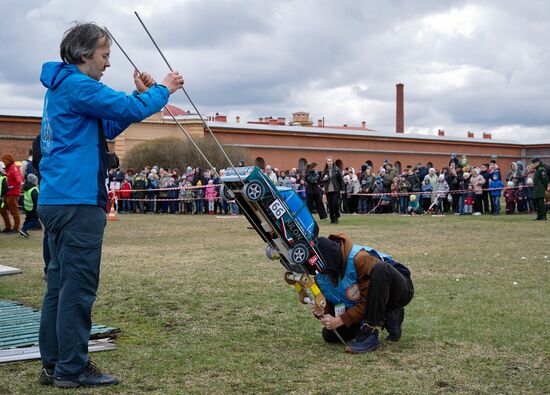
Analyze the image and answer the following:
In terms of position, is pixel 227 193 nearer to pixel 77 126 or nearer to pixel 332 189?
pixel 77 126

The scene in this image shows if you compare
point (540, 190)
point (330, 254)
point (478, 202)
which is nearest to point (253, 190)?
point (330, 254)

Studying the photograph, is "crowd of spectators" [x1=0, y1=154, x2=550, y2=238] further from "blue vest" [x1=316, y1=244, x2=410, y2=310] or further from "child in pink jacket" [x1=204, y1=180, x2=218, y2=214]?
"blue vest" [x1=316, y1=244, x2=410, y2=310]

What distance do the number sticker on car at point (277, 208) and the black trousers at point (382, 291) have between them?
92 cm

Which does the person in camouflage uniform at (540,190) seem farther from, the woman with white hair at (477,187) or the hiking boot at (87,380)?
the hiking boot at (87,380)

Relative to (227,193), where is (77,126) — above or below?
above

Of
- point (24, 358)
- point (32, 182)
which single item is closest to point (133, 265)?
point (24, 358)

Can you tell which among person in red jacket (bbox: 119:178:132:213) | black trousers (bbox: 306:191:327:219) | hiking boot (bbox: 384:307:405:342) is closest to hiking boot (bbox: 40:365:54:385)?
hiking boot (bbox: 384:307:405:342)

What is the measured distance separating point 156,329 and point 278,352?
1.49m

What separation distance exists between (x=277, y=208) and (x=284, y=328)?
1.82 meters

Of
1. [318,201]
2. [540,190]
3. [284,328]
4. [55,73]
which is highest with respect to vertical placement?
[55,73]

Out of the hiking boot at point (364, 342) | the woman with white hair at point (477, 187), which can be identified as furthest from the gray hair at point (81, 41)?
the woman with white hair at point (477, 187)

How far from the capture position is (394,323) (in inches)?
247

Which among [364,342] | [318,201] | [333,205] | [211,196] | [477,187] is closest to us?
[364,342]

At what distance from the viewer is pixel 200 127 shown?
169 ft
